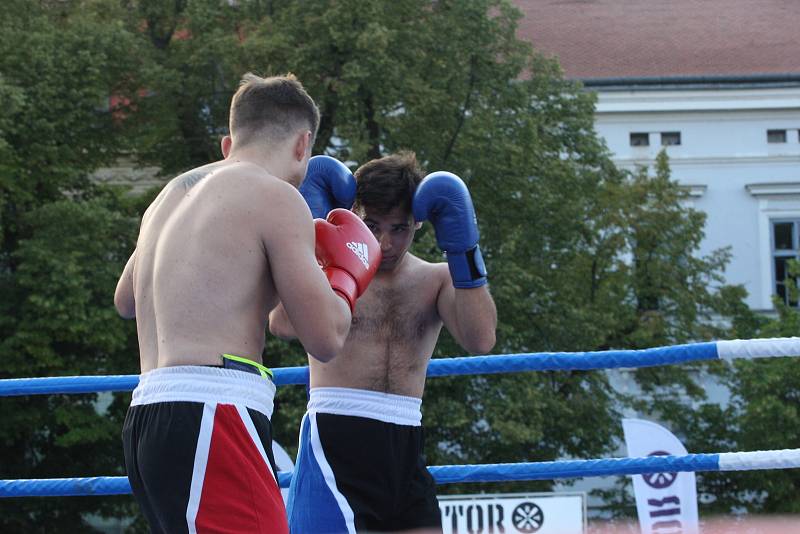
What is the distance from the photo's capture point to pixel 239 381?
245cm

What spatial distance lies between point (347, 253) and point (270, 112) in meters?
0.37

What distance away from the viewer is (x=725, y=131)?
23156mm

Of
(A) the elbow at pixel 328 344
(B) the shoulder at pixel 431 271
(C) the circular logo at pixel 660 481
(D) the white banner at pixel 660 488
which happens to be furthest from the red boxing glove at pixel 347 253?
(C) the circular logo at pixel 660 481

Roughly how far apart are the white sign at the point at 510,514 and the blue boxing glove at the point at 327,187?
341 inches

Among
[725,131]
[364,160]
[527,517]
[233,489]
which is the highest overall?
[725,131]

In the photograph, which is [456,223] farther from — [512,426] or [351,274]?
[512,426]

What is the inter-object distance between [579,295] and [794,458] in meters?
13.6

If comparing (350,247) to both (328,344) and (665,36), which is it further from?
(665,36)

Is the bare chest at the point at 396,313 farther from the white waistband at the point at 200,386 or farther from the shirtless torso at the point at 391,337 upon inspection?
the white waistband at the point at 200,386

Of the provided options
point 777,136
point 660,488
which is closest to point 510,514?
point 660,488

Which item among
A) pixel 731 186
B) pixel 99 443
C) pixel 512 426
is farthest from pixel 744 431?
pixel 99 443

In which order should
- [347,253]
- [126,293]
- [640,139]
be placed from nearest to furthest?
[347,253] → [126,293] → [640,139]

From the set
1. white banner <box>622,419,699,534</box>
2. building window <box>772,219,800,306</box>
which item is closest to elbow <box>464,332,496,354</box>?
white banner <box>622,419,699,534</box>

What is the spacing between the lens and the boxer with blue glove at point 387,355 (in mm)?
3148
